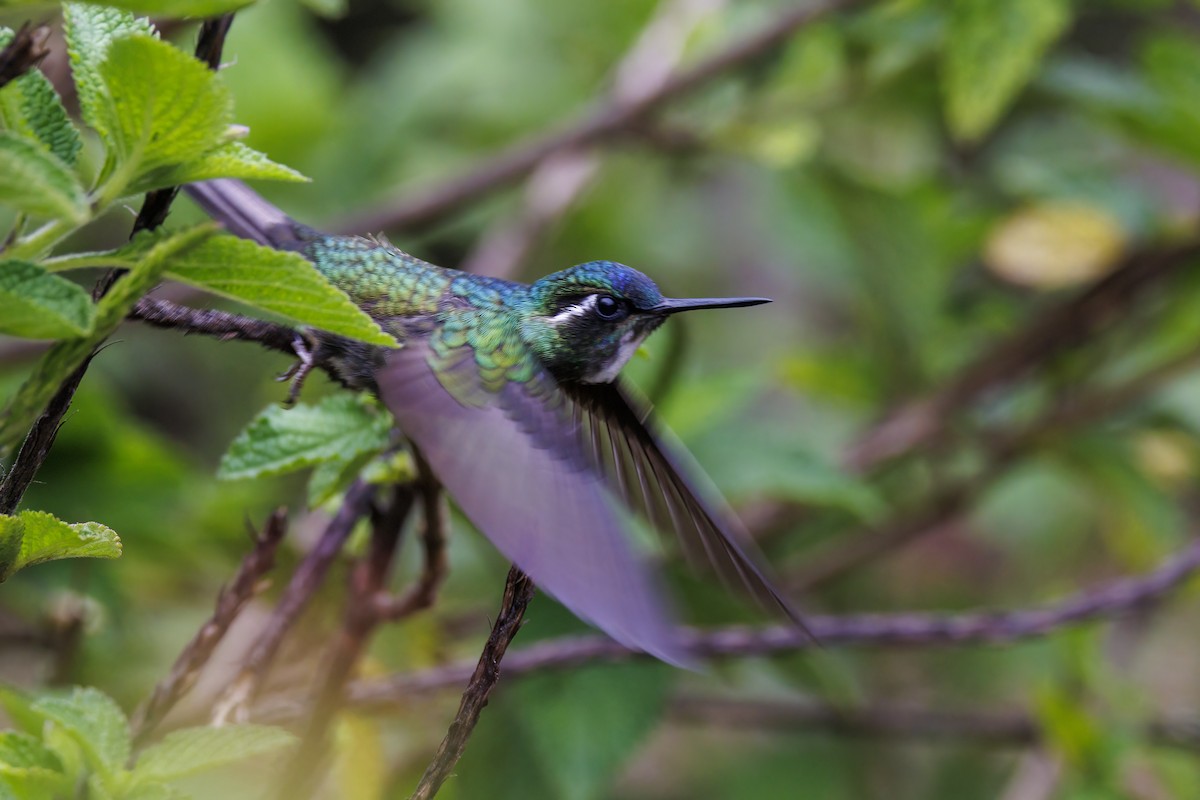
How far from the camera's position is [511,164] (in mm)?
2418

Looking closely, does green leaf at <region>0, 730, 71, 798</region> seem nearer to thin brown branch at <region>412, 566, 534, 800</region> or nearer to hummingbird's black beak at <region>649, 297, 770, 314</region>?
thin brown branch at <region>412, 566, 534, 800</region>

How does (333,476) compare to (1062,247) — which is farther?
(1062,247)

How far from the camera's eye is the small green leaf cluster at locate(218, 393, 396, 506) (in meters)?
1.11

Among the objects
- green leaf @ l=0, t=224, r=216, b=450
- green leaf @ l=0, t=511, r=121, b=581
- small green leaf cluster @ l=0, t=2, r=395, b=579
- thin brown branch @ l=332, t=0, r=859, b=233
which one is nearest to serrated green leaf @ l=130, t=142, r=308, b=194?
small green leaf cluster @ l=0, t=2, r=395, b=579

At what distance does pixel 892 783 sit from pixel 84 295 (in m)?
2.46

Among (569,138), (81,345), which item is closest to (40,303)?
(81,345)

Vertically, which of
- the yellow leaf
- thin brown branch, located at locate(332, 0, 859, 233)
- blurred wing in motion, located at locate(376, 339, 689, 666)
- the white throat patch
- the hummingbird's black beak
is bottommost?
the yellow leaf

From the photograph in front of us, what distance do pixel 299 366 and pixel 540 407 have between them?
234 millimetres

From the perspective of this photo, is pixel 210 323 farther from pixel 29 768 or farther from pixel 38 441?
pixel 29 768

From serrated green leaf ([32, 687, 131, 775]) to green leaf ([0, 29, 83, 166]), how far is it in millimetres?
382

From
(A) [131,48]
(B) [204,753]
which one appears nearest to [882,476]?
(B) [204,753]

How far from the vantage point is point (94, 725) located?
893mm

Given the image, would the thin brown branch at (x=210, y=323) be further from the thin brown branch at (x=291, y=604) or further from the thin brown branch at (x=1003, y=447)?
the thin brown branch at (x=1003, y=447)

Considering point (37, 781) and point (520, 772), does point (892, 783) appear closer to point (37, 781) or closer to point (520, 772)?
point (520, 772)
